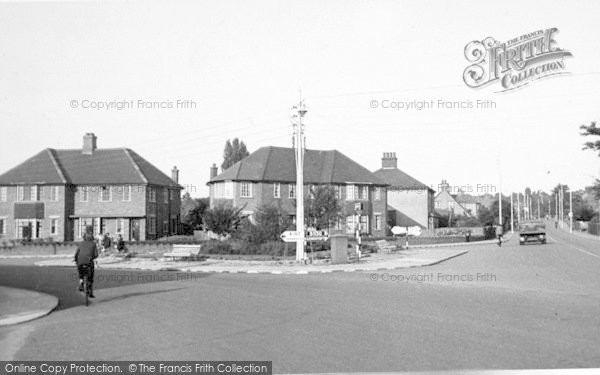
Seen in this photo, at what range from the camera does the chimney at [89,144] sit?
2361 inches

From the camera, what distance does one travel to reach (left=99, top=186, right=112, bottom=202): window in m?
57.3

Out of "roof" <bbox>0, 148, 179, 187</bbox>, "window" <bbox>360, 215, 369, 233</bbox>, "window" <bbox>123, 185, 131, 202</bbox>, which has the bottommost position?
"window" <bbox>360, 215, 369, 233</bbox>

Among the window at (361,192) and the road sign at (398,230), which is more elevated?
the window at (361,192)

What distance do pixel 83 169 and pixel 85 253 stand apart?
150ft

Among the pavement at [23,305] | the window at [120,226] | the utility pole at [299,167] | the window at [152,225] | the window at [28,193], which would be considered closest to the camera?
the pavement at [23,305]

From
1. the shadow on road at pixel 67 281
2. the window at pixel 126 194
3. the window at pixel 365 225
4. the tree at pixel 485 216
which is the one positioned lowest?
the shadow on road at pixel 67 281

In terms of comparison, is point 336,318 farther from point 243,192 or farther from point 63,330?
point 243,192

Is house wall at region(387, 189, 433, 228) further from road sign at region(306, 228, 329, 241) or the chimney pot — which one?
road sign at region(306, 228, 329, 241)

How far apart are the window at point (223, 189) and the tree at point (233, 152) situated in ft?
56.5

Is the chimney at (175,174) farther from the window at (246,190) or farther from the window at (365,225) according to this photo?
the window at (365,225)

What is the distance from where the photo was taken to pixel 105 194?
57469mm

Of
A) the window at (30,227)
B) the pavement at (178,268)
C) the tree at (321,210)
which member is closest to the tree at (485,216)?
the tree at (321,210)

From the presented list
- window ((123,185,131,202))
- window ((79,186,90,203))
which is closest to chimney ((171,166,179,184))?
window ((123,185,131,202))

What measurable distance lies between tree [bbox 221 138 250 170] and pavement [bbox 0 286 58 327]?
197ft
